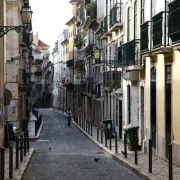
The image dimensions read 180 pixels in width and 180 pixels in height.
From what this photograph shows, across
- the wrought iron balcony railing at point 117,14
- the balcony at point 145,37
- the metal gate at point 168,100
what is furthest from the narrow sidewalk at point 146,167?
the wrought iron balcony railing at point 117,14

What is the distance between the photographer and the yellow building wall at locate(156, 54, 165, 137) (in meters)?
17.7

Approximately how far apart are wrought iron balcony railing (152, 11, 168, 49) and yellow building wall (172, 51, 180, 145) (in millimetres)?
927

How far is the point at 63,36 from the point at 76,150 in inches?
2585

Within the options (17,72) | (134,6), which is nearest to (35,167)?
(134,6)

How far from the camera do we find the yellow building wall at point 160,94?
58.2 feet

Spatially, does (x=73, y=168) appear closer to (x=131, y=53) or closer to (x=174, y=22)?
(x=174, y=22)

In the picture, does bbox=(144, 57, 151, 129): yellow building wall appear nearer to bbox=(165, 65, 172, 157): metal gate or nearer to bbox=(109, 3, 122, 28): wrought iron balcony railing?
bbox=(165, 65, 172, 157): metal gate

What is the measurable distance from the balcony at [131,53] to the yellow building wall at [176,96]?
655 cm

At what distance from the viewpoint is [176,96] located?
15.9m

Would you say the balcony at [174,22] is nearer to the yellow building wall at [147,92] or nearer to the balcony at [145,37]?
the balcony at [145,37]

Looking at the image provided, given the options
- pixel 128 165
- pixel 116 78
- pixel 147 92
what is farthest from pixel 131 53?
pixel 128 165

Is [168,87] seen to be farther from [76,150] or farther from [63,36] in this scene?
[63,36]

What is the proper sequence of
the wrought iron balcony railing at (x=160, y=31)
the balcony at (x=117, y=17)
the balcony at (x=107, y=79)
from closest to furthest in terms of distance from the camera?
the wrought iron balcony railing at (x=160, y=31)
the balcony at (x=117, y=17)
the balcony at (x=107, y=79)

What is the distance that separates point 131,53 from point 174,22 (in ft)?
29.0
